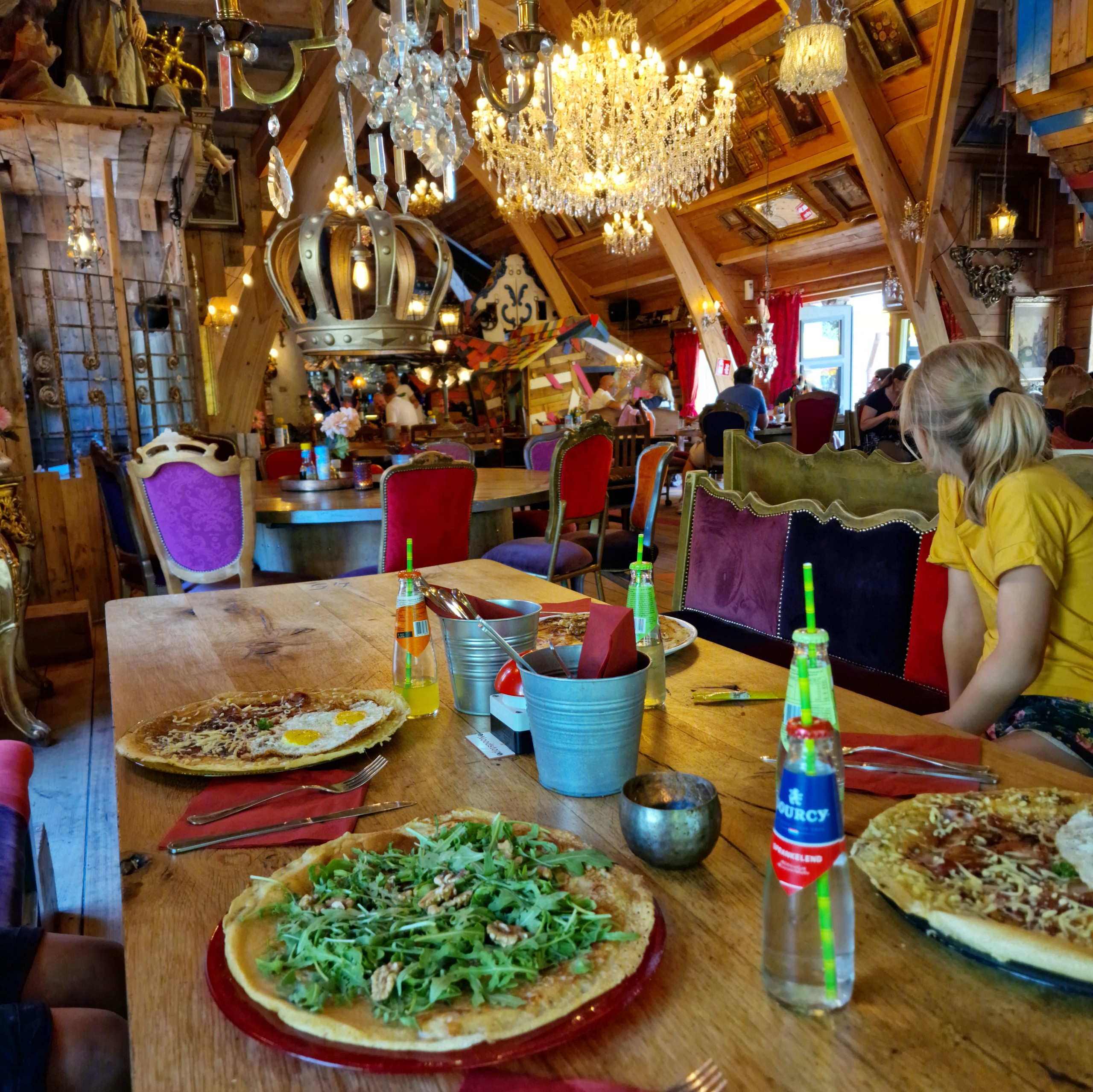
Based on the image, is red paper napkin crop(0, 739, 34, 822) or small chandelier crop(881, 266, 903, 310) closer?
red paper napkin crop(0, 739, 34, 822)

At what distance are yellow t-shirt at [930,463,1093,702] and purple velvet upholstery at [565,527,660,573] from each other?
8.38 ft

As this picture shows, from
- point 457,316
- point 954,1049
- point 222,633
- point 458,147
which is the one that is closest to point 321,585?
point 222,633

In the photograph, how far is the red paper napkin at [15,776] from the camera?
154cm

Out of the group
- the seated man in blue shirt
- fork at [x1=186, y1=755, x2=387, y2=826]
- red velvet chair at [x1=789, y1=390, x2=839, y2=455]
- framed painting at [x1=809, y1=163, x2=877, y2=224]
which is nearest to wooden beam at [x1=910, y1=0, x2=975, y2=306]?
framed painting at [x1=809, y1=163, x2=877, y2=224]

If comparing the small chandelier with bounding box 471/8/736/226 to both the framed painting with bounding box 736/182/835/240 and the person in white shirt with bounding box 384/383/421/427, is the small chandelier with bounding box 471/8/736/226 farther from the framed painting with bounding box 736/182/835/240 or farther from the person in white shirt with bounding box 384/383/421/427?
the person in white shirt with bounding box 384/383/421/427

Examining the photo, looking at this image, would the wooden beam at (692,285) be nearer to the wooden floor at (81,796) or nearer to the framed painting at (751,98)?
the framed painting at (751,98)

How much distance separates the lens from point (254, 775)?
1.05m

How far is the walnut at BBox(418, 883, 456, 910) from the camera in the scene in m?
0.69

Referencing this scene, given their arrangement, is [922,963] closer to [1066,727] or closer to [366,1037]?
[366,1037]

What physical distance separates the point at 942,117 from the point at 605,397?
17.1 feet

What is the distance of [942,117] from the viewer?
671 cm

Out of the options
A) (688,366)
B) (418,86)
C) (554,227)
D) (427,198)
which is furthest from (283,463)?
(688,366)

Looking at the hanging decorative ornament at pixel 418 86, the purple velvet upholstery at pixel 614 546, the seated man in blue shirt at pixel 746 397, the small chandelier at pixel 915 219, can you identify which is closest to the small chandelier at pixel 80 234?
the purple velvet upholstery at pixel 614 546

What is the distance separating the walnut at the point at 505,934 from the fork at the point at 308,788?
0.37m
